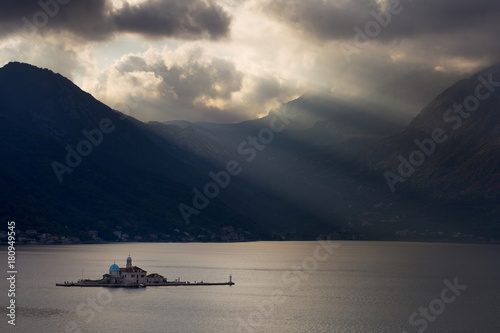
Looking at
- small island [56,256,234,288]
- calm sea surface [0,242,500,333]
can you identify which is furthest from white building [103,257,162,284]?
calm sea surface [0,242,500,333]

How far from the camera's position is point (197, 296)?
177625 mm

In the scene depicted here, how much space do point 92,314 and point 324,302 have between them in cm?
5863

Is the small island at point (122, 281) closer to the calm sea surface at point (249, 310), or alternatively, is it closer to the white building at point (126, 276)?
the white building at point (126, 276)

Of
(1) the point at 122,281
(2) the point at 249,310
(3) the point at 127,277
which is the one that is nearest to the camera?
(2) the point at 249,310

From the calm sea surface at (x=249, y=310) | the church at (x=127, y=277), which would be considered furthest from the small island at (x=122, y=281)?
the calm sea surface at (x=249, y=310)

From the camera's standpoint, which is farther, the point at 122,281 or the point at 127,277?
the point at 127,277

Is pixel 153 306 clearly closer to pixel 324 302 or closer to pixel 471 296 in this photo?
pixel 324 302

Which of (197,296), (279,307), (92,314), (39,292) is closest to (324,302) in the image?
(279,307)

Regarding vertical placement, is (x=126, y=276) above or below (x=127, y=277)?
above

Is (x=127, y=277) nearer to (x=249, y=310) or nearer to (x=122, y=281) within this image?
(x=122, y=281)

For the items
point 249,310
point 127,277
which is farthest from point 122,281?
point 249,310

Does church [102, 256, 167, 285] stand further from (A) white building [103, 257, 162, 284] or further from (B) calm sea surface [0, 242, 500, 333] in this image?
(B) calm sea surface [0, 242, 500, 333]

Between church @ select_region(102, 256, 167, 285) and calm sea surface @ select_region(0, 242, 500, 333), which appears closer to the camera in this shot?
calm sea surface @ select_region(0, 242, 500, 333)

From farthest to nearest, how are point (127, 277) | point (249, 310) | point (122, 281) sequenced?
point (127, 277) → point (122, 281) → point (249, 310)
